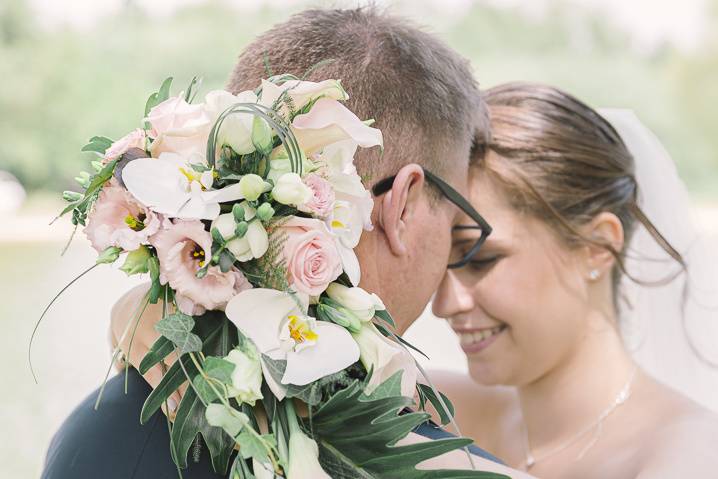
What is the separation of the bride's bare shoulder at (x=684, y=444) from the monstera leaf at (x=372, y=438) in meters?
1.04

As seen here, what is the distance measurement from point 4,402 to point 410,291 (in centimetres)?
654

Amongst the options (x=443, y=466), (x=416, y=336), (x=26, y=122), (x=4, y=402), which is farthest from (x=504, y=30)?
(x=443, y=466)

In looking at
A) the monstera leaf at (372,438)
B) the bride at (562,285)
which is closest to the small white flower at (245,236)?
the monstera leaf at (372,438)

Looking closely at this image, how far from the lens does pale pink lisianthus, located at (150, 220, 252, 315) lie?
1.25 metres

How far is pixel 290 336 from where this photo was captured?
1267mm

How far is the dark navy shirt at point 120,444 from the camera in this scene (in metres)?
1.46

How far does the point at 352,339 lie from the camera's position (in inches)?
50.9

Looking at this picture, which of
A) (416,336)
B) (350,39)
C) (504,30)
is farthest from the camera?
(504,30)

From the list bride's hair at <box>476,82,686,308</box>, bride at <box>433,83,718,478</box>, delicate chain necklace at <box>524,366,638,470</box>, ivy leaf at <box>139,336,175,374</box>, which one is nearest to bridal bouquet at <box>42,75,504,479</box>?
ivy leaf at <box>139,336,175,374</box>

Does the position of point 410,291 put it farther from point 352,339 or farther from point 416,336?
point 416,336

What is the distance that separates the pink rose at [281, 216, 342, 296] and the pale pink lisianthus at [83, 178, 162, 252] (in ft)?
0.62

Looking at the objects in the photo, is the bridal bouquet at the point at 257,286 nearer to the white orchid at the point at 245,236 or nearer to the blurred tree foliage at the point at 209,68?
the white orchid at the point at 245,236

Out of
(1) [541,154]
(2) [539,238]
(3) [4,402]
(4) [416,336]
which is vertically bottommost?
(4) [416,336]

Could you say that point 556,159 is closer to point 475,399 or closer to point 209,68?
point 475,399
